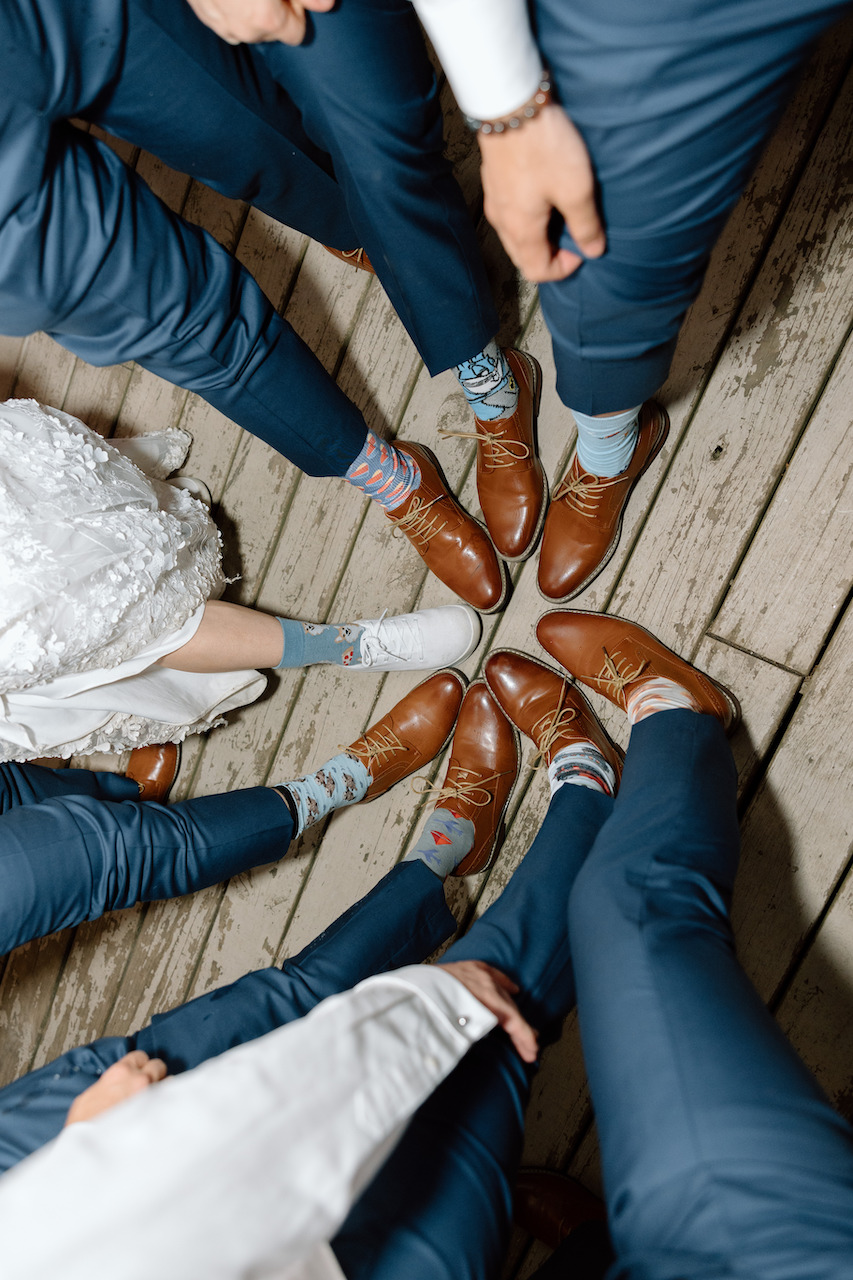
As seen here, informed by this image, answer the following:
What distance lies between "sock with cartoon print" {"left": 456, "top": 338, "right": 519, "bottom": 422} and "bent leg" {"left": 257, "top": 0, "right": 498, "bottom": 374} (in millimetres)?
70

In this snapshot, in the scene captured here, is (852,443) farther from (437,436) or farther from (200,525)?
(200,525)

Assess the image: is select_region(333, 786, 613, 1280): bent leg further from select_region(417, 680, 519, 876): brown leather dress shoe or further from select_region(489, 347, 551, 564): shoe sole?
select_region(489, 347, 551, 564): shoe sole

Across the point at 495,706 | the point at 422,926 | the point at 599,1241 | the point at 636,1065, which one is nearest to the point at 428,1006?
the point at 636,1065

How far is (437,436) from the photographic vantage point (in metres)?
1.47

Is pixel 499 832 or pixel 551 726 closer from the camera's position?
pixel 551 726

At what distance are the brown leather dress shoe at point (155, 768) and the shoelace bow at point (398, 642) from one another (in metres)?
0.51

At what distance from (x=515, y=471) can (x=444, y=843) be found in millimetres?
658

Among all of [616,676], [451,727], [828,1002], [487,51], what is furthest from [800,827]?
[487,51]

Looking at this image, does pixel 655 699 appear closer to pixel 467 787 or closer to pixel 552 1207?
pixel 467 787

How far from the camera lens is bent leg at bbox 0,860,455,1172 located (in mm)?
860

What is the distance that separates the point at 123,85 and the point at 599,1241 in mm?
1561

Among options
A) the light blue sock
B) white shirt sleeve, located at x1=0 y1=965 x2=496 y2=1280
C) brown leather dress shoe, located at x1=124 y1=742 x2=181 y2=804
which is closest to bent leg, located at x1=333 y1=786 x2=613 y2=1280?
white shirt sleeve, located at x1=0 y1=965 x2=496 y2=1280

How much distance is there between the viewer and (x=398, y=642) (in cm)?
140

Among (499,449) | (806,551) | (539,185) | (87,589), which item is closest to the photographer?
(539,185)
